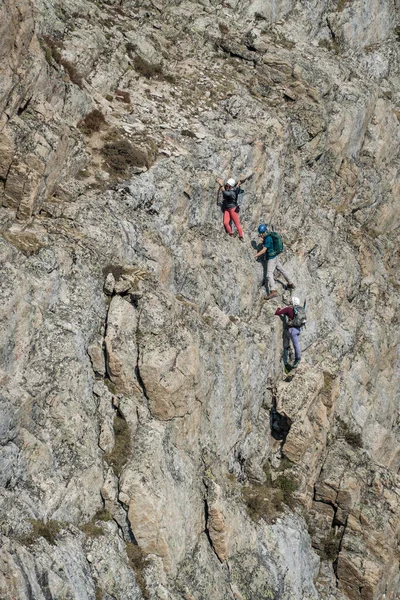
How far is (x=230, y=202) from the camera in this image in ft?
112

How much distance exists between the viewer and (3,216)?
24734 mm

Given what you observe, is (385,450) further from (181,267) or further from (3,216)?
(3,216)

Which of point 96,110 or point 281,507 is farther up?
point 96,110

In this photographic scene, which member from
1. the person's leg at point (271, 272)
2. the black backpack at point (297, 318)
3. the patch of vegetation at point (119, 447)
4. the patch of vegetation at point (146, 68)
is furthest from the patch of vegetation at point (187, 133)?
the patch of vegetation at point (119, 447)

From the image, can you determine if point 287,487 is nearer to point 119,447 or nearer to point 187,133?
point 119,447

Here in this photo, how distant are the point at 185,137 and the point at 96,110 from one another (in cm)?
445

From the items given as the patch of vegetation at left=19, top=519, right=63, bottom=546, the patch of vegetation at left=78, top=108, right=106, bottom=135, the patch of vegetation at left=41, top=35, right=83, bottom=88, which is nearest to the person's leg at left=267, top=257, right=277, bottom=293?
the patch of vegetation at left=78, top=108, right=106, bottom=135

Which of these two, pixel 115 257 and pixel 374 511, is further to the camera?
pixel 374 511

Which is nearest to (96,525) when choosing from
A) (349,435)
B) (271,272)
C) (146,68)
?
(271,272)

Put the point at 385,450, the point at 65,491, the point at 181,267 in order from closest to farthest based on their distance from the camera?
the point at 65,491
the point at 181,267
the point at 385,450

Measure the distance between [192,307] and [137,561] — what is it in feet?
33.2

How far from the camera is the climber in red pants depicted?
3375 cm

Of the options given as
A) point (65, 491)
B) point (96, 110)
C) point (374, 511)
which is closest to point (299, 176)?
point (96, 110)

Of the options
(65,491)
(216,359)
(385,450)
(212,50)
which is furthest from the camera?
(212,50)
